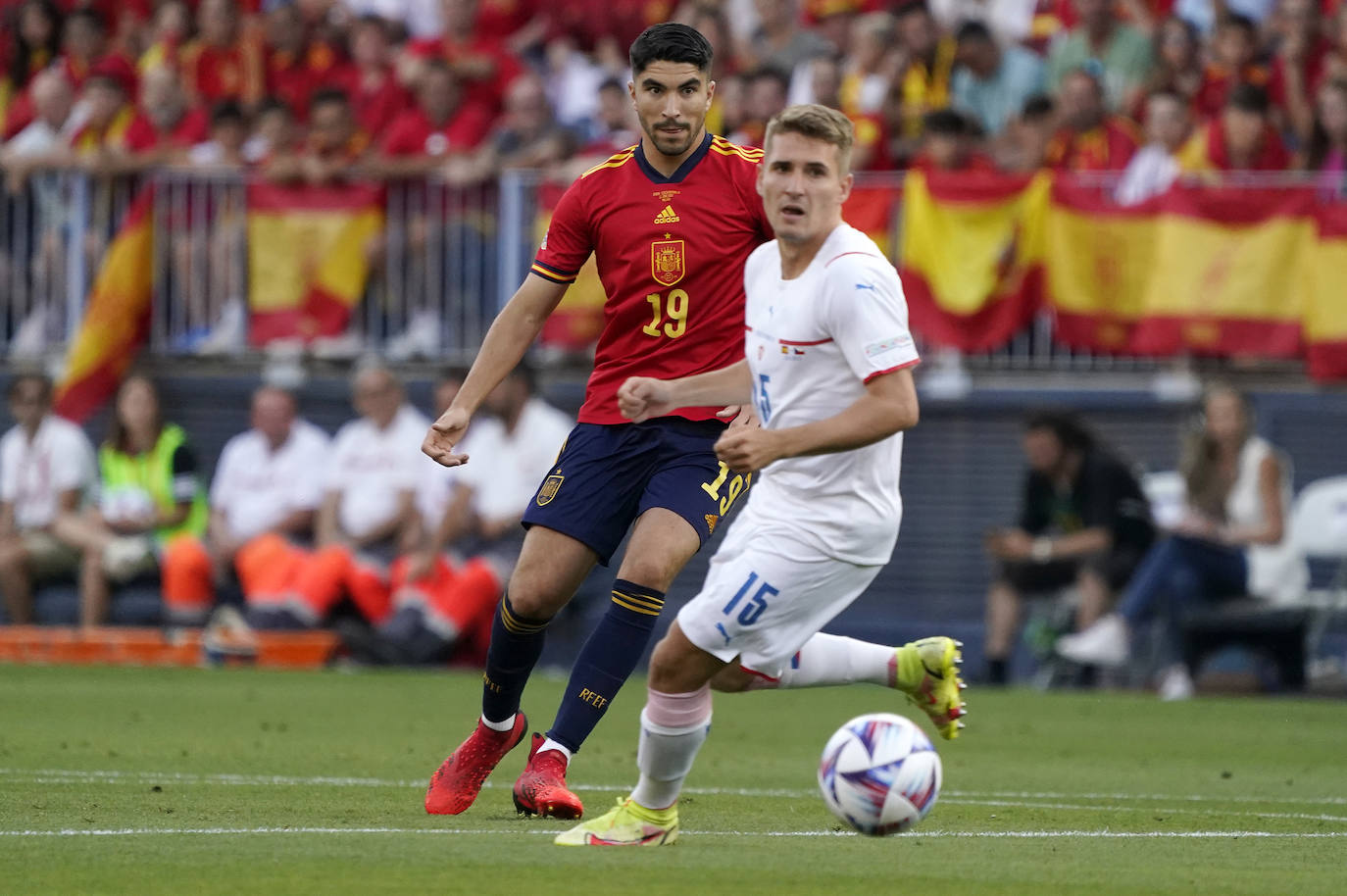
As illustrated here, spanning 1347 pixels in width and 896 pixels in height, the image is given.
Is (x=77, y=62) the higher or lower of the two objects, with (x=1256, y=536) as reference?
higher

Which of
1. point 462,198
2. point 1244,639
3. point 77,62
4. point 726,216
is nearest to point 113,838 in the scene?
point 726,216

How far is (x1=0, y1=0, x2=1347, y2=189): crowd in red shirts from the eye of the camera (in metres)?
15.0

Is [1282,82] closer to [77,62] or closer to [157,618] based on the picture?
[157,618]

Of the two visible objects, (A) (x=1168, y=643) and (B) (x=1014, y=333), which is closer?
(A) (x=1168, y=643)

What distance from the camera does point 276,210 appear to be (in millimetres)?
17109

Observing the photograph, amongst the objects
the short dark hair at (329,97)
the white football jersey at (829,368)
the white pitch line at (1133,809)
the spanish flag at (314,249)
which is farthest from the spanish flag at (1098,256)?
the white football jersey at (829,368)

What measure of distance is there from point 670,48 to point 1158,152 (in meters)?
8.45

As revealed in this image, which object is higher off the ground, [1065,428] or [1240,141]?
[1240,141]

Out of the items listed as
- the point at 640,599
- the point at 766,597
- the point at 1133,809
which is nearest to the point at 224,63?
the point at 640,599

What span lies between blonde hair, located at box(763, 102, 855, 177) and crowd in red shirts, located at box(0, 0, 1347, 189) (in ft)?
29.5

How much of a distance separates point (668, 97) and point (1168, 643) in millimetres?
8250

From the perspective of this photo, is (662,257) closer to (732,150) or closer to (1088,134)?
(732,150)

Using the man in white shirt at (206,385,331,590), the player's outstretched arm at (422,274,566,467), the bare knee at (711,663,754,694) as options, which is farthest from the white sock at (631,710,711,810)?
the man in white shirt at (206,385,331,590)

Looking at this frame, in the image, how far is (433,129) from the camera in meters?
17.1
